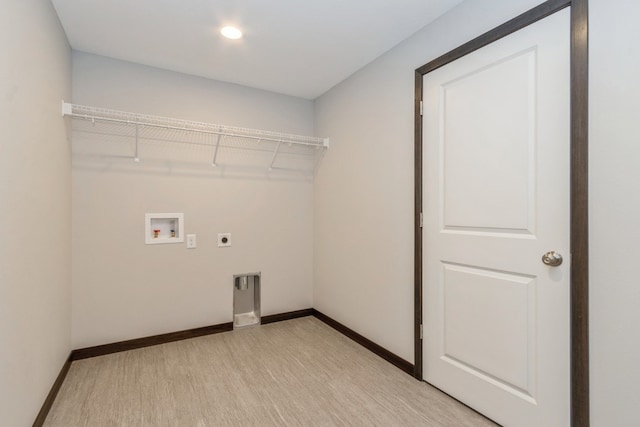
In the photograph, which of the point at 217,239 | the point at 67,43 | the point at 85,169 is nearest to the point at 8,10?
the point at 67,43

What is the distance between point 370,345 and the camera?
2504 millimetres

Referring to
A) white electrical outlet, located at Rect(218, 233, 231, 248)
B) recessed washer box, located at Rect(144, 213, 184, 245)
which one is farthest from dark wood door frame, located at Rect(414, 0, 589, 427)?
recessed washer box, located at Rect(144, 213, 184, 245)

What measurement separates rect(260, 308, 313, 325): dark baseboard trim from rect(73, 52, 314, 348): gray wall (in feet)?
0.18

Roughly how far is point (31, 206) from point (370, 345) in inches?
93.1

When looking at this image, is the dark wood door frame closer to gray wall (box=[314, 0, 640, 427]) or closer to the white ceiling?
gray wall (box=[314, 0, 640, 427])

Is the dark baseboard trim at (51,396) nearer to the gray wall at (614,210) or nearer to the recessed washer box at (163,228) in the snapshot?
the recessed washer box at (163,228)

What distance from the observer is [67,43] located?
2.18 meters

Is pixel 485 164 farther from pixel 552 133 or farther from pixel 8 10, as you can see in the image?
pixel 8 10

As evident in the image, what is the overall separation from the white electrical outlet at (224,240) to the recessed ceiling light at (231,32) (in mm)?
1638

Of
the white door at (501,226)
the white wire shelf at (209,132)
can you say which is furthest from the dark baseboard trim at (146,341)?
the white door at (501,226)

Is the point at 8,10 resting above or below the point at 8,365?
above

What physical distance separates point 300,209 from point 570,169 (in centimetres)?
236

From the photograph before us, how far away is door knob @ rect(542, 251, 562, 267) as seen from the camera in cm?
138

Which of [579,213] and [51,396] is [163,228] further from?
[579,213]
